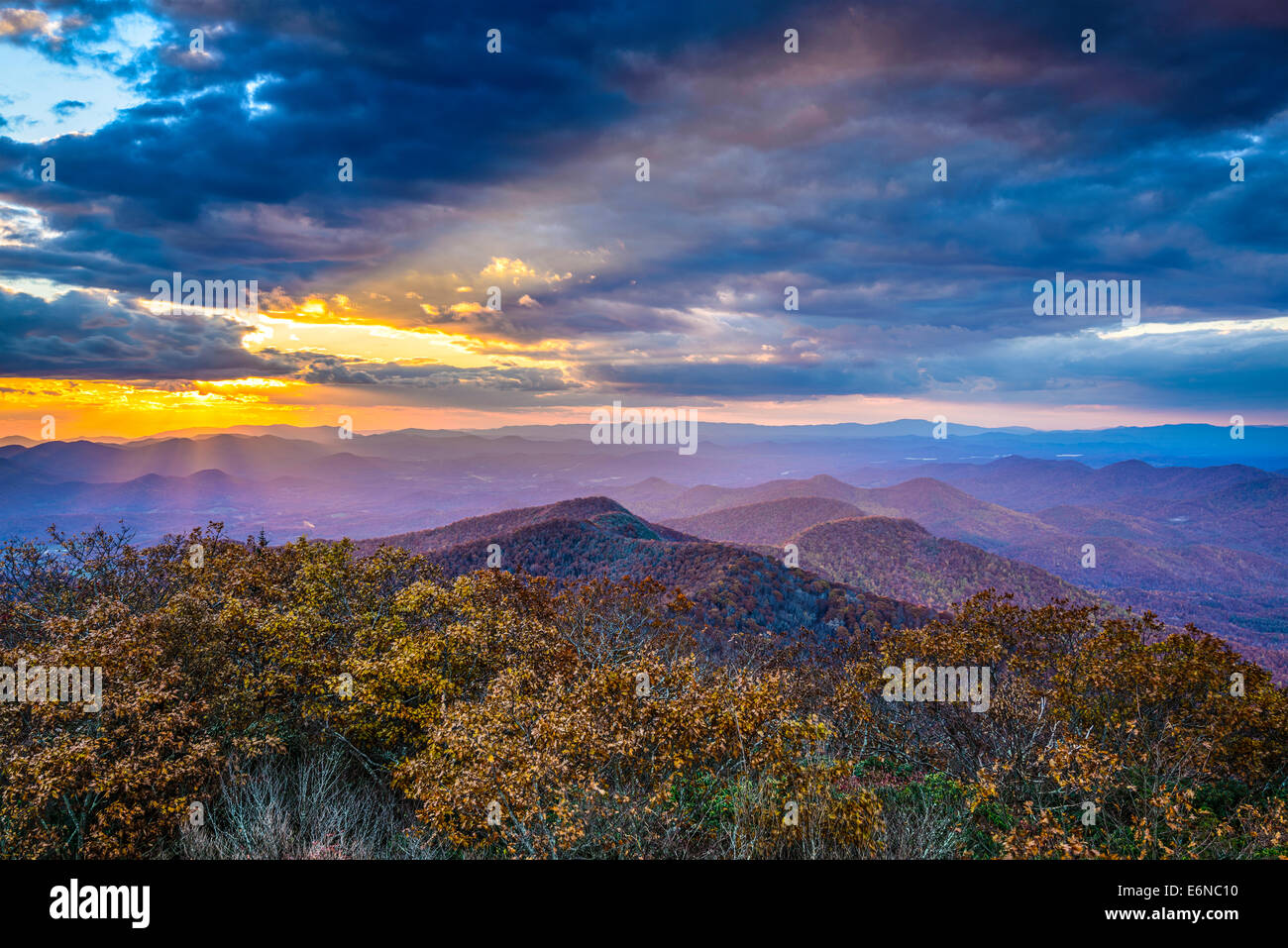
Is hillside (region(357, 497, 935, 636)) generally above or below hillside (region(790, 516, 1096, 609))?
above

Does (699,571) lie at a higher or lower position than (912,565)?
higher

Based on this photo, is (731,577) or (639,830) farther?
(731,577)

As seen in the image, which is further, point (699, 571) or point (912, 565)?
point (912, 565)

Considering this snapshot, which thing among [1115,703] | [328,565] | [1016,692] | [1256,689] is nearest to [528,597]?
[328,565]

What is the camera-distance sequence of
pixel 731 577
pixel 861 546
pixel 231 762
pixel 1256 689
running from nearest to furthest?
pixel 231 762 < pixel 1256 689 < pixel 731 577 < pixel 861 546

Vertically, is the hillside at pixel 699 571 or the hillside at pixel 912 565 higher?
the hillside at pixel 699 571

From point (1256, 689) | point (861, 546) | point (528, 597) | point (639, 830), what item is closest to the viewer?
point (639, 830)

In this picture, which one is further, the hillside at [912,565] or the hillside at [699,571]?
the hillside at [912,565]

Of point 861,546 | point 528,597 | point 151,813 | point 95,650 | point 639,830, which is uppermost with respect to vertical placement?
point 95,650

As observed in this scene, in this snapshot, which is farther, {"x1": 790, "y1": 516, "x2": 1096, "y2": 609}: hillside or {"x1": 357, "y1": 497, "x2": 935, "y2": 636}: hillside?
{"x1": 790, "y1": 516, "x2": 1096, "y2": 609}: hillside
